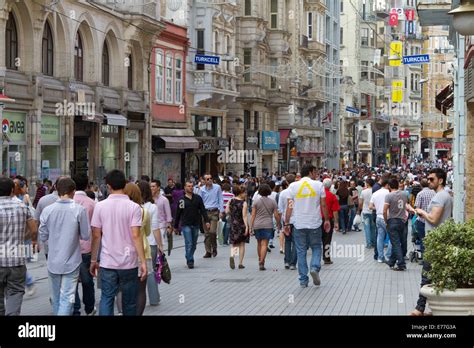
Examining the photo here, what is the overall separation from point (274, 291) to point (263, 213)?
3.93 metres

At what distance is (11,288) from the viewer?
1028cm

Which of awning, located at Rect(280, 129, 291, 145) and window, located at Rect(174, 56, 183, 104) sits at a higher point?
window, located at Rect(174, 56, 183, 104)

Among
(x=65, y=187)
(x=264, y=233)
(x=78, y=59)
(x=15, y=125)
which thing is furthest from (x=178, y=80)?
(x=65, y=187)

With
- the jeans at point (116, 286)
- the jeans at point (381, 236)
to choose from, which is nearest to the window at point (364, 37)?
the jeans at point (381, 236)

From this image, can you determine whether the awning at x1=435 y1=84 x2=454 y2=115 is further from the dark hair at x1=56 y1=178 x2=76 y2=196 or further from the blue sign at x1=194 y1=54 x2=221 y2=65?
the dark hair at x1=56 y1=178 x2=76 y2=196

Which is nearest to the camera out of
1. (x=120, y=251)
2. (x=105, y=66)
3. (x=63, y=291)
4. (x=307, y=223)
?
(x=120, y=251)

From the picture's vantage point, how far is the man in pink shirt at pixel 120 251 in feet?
32.5

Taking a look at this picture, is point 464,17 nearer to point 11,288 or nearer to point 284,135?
point 11,288

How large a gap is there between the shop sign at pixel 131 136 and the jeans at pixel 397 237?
854 inches

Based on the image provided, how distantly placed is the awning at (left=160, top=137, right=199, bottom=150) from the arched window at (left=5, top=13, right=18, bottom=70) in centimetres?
1338

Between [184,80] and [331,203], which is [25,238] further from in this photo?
[184,80]

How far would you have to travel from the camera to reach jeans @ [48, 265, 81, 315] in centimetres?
1068

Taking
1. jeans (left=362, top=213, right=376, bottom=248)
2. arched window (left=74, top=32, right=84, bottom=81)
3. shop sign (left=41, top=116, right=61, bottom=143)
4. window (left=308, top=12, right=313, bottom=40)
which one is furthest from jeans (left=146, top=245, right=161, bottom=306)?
window (left=308, top=12, right=313, bottom=40)
